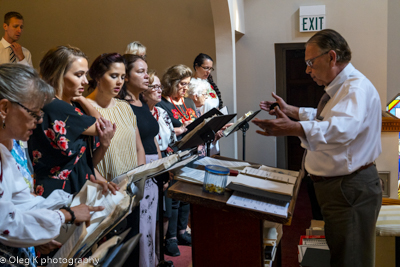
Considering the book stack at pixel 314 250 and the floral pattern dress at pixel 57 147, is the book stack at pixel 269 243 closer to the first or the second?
the book stack at pixel 314 250

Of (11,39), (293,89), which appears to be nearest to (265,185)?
(11,39)

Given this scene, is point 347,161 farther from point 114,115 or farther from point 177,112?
point 177,112

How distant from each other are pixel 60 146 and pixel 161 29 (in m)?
4.58

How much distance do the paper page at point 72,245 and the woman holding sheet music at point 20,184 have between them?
40 millimetres

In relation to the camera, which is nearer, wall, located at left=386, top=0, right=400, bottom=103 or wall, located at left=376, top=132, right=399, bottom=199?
wall, located at left=376, top=132, right=399, bottom=199

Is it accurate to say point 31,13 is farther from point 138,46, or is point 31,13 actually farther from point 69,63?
point 69,63

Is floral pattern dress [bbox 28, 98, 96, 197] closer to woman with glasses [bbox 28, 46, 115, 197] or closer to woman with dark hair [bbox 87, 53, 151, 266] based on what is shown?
woman with glasses [bbox 28, 46, 115, 197]

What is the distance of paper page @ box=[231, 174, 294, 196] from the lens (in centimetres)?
180

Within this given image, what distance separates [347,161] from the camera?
1.91 m

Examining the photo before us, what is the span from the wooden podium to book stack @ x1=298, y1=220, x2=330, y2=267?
66cm

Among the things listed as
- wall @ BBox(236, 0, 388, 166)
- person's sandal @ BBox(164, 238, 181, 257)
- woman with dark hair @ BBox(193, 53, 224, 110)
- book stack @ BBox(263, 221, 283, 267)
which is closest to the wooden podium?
book stack @ BBox(263, 221, 283, 267)

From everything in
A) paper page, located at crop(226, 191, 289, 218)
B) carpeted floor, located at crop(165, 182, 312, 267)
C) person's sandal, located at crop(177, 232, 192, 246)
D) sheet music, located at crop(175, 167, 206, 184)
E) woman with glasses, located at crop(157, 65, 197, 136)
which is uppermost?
woman with glasses, located at crop(157, 65, 197, 136)

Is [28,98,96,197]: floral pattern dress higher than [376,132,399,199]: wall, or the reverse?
[28,98,96,197]: floral pattern dress

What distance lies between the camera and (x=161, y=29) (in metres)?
5.98
